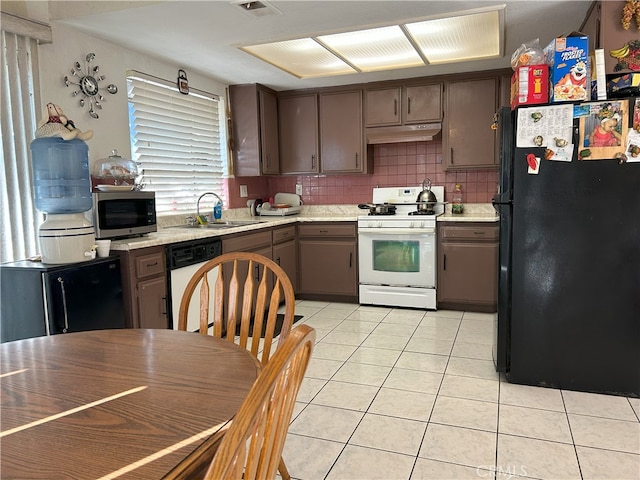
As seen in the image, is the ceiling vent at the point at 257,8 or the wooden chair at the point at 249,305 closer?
the wooden chair at the point at 249,305

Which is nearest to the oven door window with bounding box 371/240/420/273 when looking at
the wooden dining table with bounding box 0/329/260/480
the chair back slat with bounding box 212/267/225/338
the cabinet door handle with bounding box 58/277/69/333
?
the cabinet door handle with bounding box 58/277/69/333

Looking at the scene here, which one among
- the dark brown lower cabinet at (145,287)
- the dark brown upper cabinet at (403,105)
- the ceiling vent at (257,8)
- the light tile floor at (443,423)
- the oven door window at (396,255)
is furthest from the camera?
the dark brown upper cabinet at (403,105)

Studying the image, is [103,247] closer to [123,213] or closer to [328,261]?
[123,213]

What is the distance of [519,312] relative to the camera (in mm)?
2619

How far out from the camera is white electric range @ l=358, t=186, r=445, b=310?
4.23 meters

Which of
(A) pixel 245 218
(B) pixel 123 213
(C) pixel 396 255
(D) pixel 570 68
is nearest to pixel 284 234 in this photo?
(A) pixel 245 218

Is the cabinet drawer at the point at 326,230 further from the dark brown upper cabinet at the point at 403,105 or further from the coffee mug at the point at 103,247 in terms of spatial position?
the coffee mug at the point at 103,247

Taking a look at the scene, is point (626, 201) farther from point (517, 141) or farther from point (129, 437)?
point (129, 437)

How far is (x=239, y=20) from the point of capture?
112 inches

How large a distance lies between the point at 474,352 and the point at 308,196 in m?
2.73

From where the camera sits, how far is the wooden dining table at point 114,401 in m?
0.74

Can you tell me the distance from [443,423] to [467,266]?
217 centimetres

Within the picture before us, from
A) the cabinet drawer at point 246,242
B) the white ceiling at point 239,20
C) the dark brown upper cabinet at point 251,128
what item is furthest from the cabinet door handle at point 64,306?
the dark brown upper cabinet at point 251,128

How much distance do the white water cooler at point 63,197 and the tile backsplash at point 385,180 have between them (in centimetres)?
201
